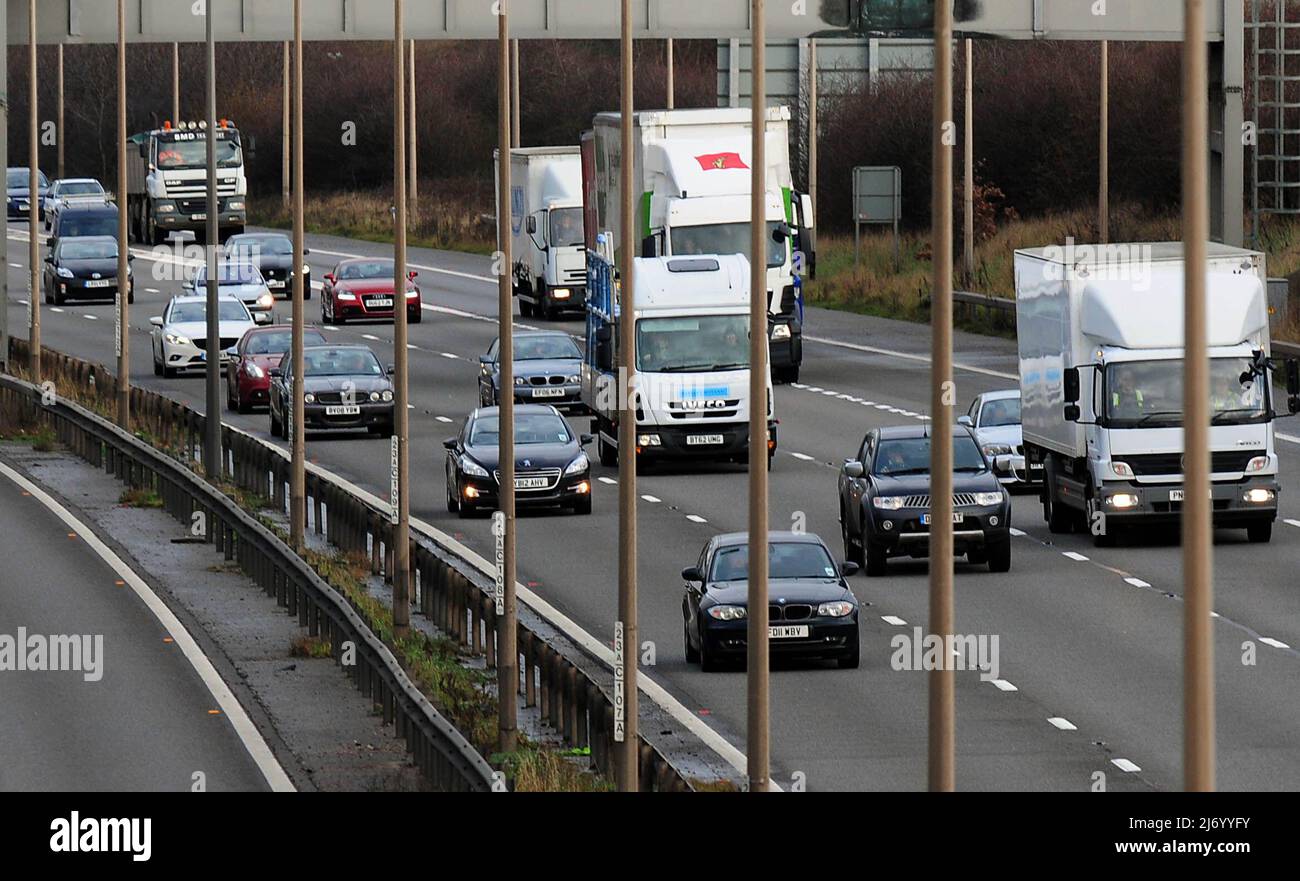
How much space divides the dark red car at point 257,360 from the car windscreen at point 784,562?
80.4 ft

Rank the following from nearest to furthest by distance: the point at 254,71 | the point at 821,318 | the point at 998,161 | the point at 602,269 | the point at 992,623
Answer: the point at 992,623
the point at 602,269
the point at 821,318
the point at 998,161
the point at 254,71

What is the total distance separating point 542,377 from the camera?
49.5m

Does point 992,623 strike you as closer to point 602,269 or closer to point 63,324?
point 602,269

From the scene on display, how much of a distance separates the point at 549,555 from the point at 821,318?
1372 inches

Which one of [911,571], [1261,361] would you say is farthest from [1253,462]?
[911,571]

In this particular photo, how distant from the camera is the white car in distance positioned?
57.6 metres

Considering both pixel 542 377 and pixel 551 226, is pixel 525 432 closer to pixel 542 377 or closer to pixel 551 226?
pixel 542 377

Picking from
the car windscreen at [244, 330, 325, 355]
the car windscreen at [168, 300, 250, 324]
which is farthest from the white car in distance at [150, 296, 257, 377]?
the car windscreen at [244, 330, 325, 355]

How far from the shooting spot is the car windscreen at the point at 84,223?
261 ft

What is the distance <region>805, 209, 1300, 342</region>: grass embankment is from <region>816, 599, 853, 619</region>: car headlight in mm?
35756

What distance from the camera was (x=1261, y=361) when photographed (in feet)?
113

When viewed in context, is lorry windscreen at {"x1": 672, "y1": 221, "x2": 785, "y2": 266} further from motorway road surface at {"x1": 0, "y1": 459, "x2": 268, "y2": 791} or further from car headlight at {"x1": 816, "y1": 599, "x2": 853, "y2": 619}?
car headlight at {"x1": 816, "y1": 599, "x2": 853, "y2": 619}

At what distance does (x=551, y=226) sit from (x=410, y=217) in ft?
118
